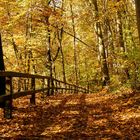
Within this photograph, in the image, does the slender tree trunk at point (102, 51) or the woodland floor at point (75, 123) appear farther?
the slender tree trunk at point (102, 51)

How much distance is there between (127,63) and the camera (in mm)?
18125

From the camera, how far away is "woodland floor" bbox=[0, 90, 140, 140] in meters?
7.82

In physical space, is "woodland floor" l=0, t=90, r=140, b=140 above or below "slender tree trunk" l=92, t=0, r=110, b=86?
below

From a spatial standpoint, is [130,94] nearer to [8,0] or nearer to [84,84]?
[8,0]

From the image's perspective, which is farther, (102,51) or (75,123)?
(102,51)

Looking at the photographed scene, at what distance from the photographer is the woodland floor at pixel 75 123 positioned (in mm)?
7824

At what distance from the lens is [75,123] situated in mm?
9297

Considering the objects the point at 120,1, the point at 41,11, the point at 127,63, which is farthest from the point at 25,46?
the point at 127,63

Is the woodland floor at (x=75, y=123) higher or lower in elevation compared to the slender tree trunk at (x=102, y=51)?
lower

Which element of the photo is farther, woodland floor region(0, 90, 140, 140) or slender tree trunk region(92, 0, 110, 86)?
slender tree trunk region(92, 0, 110, 86)

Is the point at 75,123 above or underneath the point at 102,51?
underneath

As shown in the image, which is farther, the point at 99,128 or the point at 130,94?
the point at 130,94

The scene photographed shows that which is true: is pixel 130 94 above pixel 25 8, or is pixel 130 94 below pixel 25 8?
below

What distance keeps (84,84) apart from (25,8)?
95.4 ft
